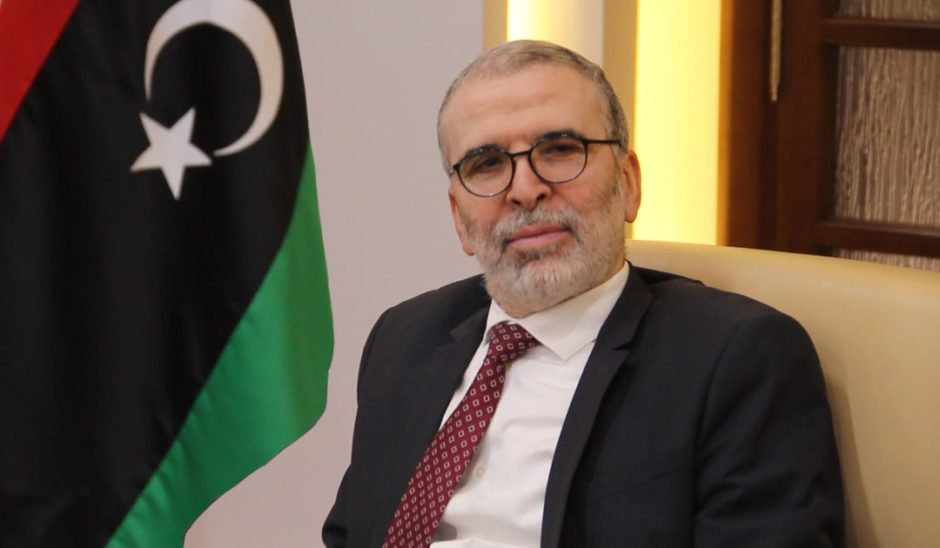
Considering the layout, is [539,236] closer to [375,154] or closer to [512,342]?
[512,342]

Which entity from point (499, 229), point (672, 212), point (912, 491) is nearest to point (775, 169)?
point (672, 212)

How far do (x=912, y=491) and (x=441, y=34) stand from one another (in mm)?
1578

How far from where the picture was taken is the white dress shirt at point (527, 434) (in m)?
1.71

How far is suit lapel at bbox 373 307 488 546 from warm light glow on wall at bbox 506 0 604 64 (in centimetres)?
93

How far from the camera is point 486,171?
71.0 inches

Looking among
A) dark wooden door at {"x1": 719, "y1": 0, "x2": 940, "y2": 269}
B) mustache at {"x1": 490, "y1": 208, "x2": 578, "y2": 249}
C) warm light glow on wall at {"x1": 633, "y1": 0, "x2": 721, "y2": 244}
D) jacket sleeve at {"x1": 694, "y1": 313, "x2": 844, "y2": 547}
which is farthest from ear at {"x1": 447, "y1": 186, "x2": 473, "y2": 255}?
dark wooden door at {"x1": 719, "y1": 0, "x2": 940, "y2": 269}

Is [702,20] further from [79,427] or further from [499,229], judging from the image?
[79,427]

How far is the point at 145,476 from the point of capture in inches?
74.6

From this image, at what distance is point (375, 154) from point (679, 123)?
76 centimetres

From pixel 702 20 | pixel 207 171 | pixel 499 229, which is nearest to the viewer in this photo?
pixel 499 229

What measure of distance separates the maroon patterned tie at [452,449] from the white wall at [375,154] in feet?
3.06

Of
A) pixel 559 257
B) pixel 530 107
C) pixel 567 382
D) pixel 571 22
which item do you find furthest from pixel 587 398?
pixel 571 22

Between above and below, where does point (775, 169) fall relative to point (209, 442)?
above

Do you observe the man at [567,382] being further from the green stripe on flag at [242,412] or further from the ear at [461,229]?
the green stripe on flag at [242,412]
